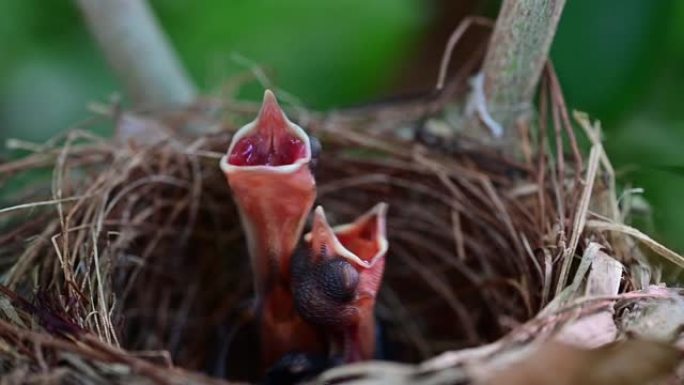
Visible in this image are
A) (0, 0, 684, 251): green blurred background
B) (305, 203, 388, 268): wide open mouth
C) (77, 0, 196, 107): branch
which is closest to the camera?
(305, 203, 388, 268): wide open mouth

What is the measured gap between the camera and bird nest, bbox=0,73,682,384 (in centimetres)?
100

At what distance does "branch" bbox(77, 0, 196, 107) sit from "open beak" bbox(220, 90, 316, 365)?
14.2 inches

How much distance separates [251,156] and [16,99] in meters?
0.73

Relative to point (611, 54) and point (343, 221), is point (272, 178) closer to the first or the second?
point (343, 221)

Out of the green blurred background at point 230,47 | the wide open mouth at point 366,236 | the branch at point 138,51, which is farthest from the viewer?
the green blurred background at point 230,47

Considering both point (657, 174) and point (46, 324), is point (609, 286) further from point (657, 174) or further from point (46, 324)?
point (46, 324)

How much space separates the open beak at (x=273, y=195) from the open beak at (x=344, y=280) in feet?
0.10

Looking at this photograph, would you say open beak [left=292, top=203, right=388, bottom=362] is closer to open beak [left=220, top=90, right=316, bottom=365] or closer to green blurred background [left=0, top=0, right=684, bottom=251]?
open beak [left=220, top=90, right=316, bottom=365]

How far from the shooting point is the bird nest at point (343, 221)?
1.00m

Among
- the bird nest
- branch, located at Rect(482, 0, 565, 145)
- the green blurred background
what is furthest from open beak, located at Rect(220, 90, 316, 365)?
the green blurred background

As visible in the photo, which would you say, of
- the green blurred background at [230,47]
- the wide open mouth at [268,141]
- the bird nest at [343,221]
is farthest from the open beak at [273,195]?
the green blurred background at [230,47]

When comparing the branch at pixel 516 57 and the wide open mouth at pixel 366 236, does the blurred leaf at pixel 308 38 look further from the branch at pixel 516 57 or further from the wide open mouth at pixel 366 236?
the wide open mouth at pixel 366 236

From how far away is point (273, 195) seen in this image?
1.03 metres

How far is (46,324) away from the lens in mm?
945
